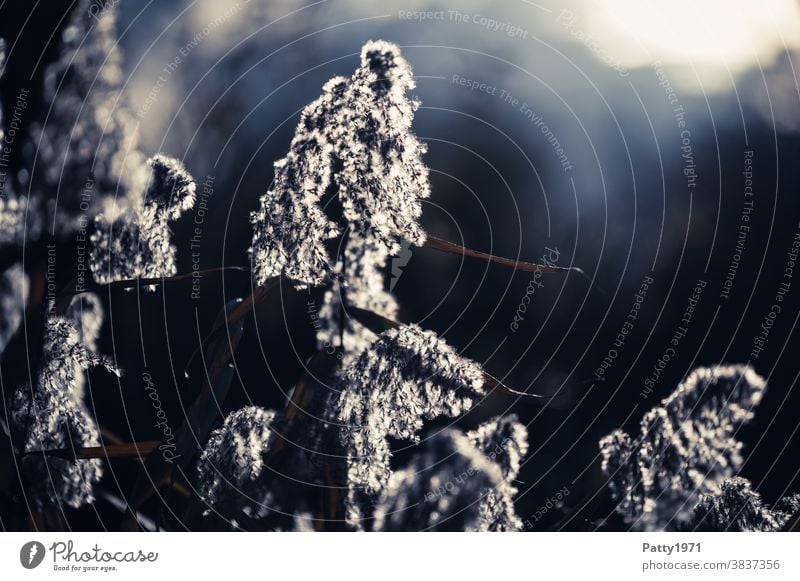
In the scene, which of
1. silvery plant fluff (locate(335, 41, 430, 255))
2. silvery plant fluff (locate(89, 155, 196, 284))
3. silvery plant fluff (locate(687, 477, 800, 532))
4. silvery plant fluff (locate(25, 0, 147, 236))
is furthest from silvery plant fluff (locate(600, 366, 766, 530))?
silvery plant fluff (locate(25, 0, 147, 236))

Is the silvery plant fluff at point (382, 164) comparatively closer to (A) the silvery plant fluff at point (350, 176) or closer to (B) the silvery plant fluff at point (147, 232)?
(A) the silvery plant fluff at point (350, 176)

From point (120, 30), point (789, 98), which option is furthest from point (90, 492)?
point (789, 98)

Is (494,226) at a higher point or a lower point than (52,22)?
lower

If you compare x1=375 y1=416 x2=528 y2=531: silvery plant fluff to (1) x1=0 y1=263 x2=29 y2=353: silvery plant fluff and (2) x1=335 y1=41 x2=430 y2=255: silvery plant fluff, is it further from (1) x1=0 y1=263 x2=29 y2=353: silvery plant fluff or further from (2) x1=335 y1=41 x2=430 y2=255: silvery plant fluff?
(1) x1=0 y1=263 x2=29 y2=353: silvery plant fluff

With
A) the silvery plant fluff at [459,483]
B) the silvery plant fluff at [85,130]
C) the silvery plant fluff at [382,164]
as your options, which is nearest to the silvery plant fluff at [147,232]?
the silvery plant fluff at [85,130]

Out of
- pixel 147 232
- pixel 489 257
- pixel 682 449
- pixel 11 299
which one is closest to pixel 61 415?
pixel 11 299

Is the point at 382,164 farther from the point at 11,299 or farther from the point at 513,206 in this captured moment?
the point at 11,299

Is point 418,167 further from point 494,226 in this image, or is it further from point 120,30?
point 120,30

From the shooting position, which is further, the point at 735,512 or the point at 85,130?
the point at 735,512
